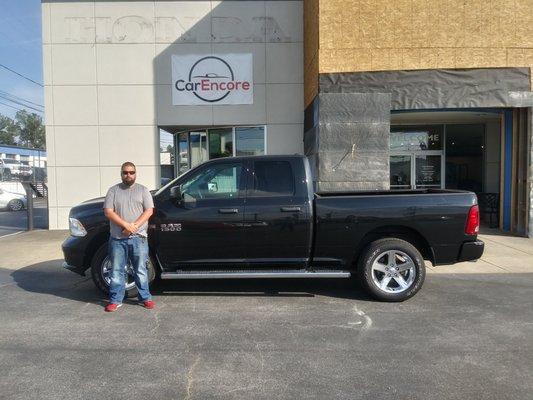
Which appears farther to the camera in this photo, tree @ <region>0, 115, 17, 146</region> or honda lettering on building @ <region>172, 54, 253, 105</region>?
tree @ <region>0, 115, 17, 146</region>

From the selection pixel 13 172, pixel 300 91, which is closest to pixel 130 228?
pixel 300 91

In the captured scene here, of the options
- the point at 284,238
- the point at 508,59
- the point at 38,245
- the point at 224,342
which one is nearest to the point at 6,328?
the point at 224,342

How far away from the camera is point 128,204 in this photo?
5.74 m

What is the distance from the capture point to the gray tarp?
11.0 meters

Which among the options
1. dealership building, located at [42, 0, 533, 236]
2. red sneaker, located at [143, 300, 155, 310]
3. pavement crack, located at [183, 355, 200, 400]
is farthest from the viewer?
dealership building, located at [42, 0, 533, 236]

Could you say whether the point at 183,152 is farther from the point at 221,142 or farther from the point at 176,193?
the point at 176,193

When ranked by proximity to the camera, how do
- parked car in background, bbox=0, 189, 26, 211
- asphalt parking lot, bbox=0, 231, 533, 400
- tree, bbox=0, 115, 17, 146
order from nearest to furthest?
asphalt parking lot, bbox=0, 231, 533, 400 < parked car in background, bbox=0, 189, 26, 211 < tree, bbox=0, 115, 17, 146

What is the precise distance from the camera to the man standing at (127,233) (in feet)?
18.8

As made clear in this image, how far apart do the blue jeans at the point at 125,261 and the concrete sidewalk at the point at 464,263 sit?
3860 millimetres

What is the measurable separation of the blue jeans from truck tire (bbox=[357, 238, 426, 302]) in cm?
272

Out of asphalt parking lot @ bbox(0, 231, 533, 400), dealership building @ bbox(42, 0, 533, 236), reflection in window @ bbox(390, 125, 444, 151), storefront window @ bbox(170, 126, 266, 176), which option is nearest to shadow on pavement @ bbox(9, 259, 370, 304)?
asphalt parking lot @ bbox(0, 231, 533, 400)

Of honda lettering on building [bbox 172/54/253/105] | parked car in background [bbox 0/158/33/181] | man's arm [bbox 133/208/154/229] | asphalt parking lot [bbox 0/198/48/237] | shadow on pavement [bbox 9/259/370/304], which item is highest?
honda lettering on building [bbox 172/54/253/105]

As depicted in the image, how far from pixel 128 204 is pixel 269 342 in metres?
2.37

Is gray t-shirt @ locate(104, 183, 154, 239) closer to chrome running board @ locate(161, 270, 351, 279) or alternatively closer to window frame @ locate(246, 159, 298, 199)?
chrome running board @ locate(161, 270, 351, 279)
